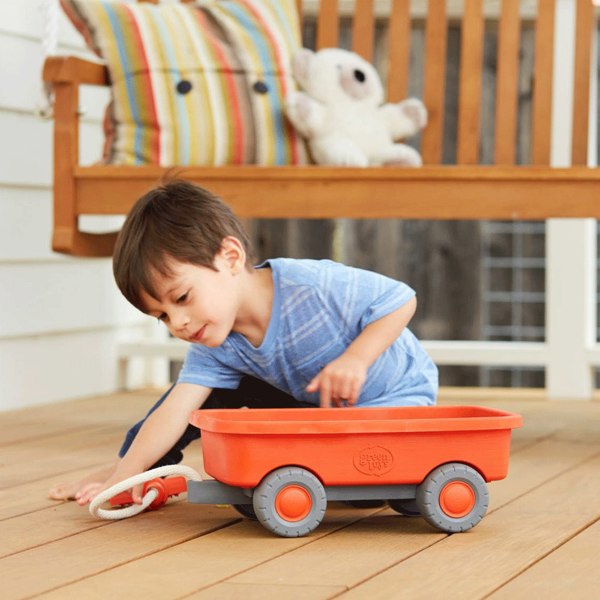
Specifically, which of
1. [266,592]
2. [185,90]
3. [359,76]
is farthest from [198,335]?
[359,76]

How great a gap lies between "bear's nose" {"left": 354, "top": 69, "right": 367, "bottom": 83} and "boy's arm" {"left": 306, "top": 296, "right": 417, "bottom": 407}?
1.04 m

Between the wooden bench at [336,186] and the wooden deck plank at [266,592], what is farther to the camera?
the wooden bench at [336,186]

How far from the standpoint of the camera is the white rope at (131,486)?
4.81 feet

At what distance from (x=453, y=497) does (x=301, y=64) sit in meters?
1.31

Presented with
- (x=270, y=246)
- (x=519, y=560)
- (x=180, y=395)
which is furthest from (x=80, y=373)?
(x=519, y=560)

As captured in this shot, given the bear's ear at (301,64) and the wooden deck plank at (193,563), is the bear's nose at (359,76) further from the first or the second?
the wooden deck plank at (193,563)

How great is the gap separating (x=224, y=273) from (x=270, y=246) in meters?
1.88

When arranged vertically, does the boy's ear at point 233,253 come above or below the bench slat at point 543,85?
below

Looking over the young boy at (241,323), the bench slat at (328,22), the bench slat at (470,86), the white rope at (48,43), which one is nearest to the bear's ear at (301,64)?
the bench slat at (328,22)

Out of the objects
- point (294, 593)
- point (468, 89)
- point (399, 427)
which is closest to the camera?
point (294, 593)

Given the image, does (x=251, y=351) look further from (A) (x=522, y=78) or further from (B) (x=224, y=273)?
(A) (x=522, y=78)

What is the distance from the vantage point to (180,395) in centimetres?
164

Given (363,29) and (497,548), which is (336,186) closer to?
(363,29)

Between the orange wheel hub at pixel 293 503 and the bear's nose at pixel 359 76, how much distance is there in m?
1.32
